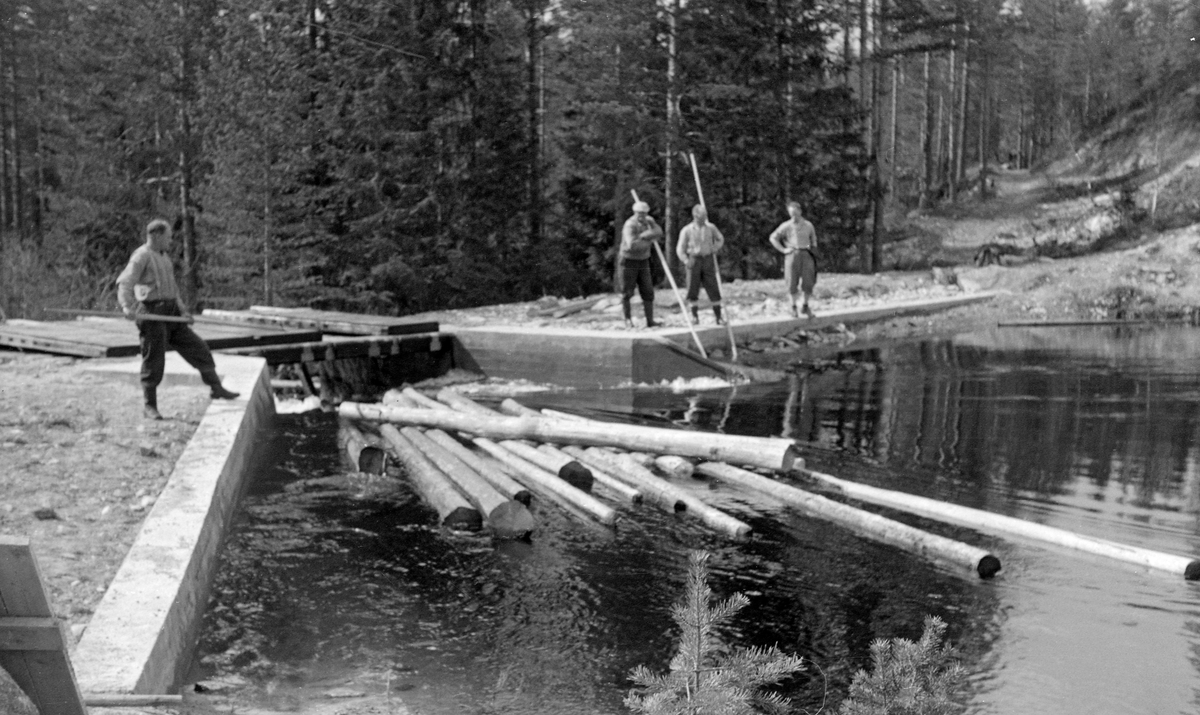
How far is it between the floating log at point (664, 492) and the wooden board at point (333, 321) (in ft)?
26.8

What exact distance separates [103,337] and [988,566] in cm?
1244

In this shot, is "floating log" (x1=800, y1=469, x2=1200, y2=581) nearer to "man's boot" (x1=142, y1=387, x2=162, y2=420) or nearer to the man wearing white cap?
"man's boot" (x1=142, y1=387, x2=162, y2=420)

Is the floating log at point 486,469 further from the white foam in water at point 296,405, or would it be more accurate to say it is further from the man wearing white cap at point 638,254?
the man wearing white cap at point 638,254

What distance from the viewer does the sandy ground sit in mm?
7570

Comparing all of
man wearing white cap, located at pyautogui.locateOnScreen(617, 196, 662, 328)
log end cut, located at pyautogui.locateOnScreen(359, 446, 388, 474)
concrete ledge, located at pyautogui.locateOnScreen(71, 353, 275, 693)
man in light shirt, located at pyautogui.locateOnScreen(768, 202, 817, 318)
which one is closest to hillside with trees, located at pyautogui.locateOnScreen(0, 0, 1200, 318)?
man in light shirt, located at pyautogui.locateOnScreen(768, 202, 817, 318)

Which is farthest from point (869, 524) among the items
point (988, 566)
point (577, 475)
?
point (577, 475)

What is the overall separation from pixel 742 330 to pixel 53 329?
1017 centimetres

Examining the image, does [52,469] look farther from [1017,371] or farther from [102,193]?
[102,193]

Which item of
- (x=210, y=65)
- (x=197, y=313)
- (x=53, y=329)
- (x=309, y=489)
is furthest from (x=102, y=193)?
(x=309, y=489)

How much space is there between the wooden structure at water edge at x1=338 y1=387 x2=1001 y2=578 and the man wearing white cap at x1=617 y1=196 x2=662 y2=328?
618cm

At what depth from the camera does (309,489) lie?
11.4 metres

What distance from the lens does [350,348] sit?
18.6 meters

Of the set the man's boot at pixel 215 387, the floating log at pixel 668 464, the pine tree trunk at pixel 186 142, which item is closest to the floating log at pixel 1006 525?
the floating log at pixel 668 464

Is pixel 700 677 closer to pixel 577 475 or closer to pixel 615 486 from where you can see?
pixel 615 486
